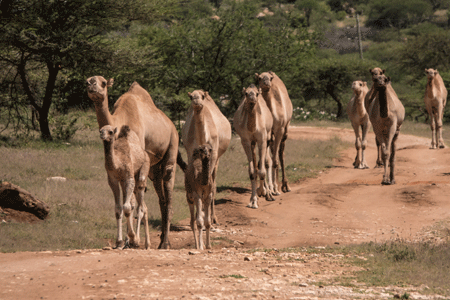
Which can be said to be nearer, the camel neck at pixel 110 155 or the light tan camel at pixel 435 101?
the camel neck at pixel 110 155

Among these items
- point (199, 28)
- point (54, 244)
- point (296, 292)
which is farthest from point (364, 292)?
point (199, 28)

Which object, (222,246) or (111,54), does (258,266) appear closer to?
(222,246)

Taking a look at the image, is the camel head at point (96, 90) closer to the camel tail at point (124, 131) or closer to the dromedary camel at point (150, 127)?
the dromedary camel at point (150, 127)

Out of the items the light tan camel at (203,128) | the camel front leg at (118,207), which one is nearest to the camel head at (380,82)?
the light tan camel at (203,128)

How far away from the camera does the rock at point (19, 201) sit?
10.1m

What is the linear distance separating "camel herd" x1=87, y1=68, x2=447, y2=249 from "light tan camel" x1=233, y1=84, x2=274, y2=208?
22 mm

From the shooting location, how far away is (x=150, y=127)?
8789mm

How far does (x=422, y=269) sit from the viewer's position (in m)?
6.91

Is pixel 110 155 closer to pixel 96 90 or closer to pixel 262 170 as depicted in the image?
pixel 96 90

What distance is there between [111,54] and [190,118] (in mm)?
11111

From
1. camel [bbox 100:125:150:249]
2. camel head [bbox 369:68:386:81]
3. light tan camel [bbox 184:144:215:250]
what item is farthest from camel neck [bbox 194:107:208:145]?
camel head [bbox 369:68:386:81]

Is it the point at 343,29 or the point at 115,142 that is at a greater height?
the point at 343,29

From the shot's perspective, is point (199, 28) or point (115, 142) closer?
point (115, 142)

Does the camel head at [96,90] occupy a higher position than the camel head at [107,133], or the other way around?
the camel head at [96,90]
